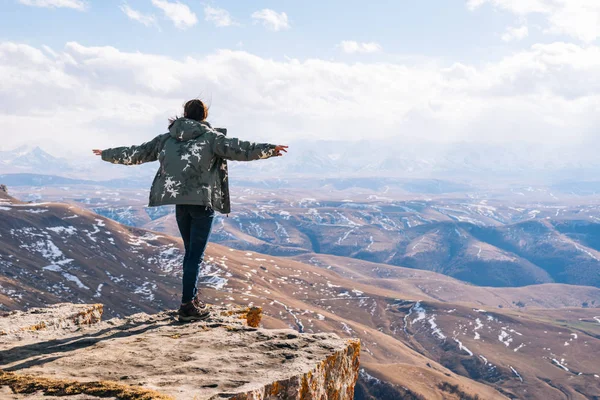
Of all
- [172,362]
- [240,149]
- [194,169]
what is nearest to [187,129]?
[194,169]

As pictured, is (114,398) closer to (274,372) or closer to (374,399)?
(274,372)

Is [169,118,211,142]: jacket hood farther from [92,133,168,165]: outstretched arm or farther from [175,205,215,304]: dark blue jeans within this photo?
[175,205,215,304]: dark blue jeans

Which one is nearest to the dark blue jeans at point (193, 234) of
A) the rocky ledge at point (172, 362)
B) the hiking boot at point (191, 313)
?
the hiking boot at point (191, 313)

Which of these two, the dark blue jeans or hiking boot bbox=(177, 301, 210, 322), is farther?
hiking boot bbox=(177, 301, 210, 322)

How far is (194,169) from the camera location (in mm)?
10516

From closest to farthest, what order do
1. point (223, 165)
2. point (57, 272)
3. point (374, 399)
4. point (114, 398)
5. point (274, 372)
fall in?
point (114, 398)
point (274, 372)
point (223, 165)
point (374, 399)
point (57, 272)

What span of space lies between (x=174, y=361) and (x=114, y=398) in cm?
218

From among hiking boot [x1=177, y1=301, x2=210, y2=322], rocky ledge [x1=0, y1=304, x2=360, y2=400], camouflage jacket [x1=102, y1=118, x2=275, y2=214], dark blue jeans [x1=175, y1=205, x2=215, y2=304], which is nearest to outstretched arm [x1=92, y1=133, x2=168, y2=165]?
camouflage jacket [x1=102, y1=118, x2=275, y2=214]

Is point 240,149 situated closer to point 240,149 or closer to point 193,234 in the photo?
point 240,149

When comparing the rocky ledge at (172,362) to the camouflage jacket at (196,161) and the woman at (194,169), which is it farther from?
the camouflage jacket at (196,161)

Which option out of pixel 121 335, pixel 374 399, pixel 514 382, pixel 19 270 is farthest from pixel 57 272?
pixel 121 335

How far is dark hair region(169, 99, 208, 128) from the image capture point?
1133cm

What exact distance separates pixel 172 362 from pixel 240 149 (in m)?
4.58

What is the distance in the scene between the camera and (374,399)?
147750mm
